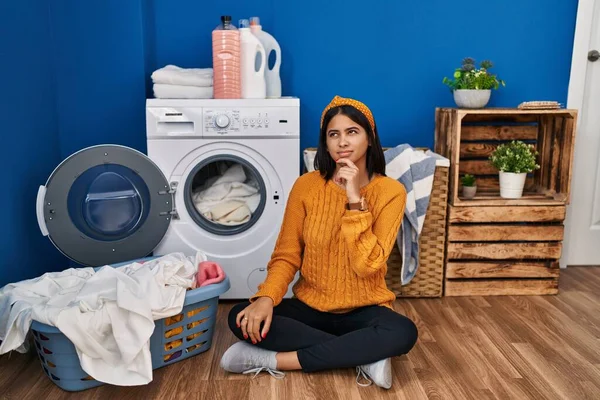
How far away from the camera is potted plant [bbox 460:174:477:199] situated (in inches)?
103

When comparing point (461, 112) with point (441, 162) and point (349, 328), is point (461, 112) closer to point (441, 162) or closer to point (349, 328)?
point (441, 162)

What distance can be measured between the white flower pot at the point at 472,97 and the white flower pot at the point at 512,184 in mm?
311

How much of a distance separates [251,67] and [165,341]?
44.9 inches

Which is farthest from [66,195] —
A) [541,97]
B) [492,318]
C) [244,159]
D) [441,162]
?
[541,97]

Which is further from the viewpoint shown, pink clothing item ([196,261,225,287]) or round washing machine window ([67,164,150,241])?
round washing machine window ([67,164,150,241])

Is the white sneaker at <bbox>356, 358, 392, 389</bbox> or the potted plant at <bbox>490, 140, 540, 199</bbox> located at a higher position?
the potted plant at <bbox>490, 140, 540, 199</bbox>

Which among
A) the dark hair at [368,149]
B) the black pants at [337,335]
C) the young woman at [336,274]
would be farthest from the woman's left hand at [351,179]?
the black pants at [337,335]

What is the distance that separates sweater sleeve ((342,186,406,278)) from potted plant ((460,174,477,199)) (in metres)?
0.88

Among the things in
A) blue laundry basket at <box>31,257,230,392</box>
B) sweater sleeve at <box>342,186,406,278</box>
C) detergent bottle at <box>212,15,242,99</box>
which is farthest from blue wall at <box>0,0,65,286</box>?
sweater sleeve at <box>342,186,406,278</box>

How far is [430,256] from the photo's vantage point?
2.52 metres

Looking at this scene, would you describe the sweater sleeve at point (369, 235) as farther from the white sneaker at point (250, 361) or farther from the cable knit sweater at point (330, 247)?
the white sneaker at point (250, 361)

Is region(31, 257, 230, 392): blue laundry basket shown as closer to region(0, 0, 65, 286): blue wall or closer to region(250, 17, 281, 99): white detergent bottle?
region(0, 0, 65, 286): blue wall

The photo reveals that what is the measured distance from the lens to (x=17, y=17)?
88.1 inches

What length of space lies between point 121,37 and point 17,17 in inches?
18.0
